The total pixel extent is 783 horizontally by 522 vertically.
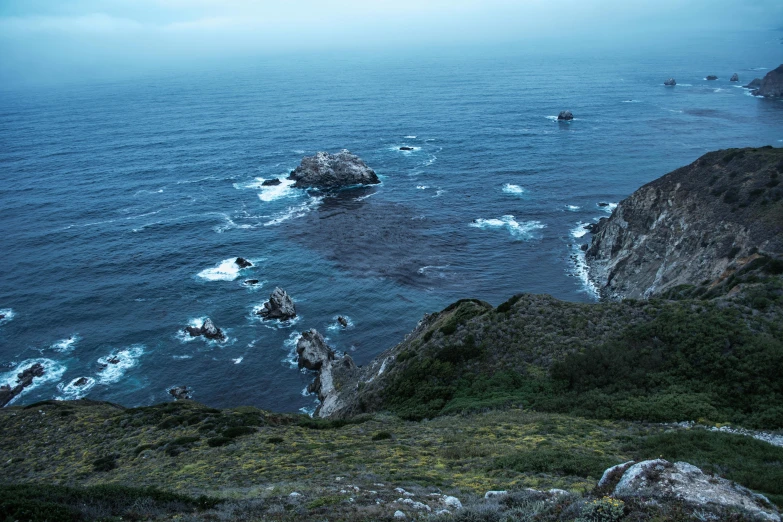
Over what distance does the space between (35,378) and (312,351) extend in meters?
36.5

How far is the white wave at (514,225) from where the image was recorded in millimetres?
100387

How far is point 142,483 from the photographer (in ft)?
93.0

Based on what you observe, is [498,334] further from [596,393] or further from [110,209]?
[110,209]

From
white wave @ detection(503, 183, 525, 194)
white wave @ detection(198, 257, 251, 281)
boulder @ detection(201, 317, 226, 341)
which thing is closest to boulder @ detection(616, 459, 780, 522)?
boulder @ detection(201, 317, 226, 341)

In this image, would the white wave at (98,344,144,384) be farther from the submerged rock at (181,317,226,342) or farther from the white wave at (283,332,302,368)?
the white wave at (283,332,302,368)

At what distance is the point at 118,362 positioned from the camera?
225ft

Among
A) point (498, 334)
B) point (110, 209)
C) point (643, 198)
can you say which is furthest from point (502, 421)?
point (110, 209)

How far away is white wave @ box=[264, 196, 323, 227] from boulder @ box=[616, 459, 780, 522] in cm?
9860

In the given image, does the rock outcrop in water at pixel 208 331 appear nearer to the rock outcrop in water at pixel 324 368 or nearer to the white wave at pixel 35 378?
the rock outcrop in water at pixel 324 368

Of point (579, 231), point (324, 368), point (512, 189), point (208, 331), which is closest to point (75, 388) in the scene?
point (208, 331)

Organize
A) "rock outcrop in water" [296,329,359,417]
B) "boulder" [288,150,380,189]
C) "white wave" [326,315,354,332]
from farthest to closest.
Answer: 1. "boulder" [288,150,380,189]
2. "white wave" [326,315,354,332]
3. "rock outcrop in water" [296,329,359,417]

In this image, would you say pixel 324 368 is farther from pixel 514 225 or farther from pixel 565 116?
pixel 565 116

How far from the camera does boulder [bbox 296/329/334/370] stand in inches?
2660

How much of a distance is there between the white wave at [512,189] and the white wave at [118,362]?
86.7 m
